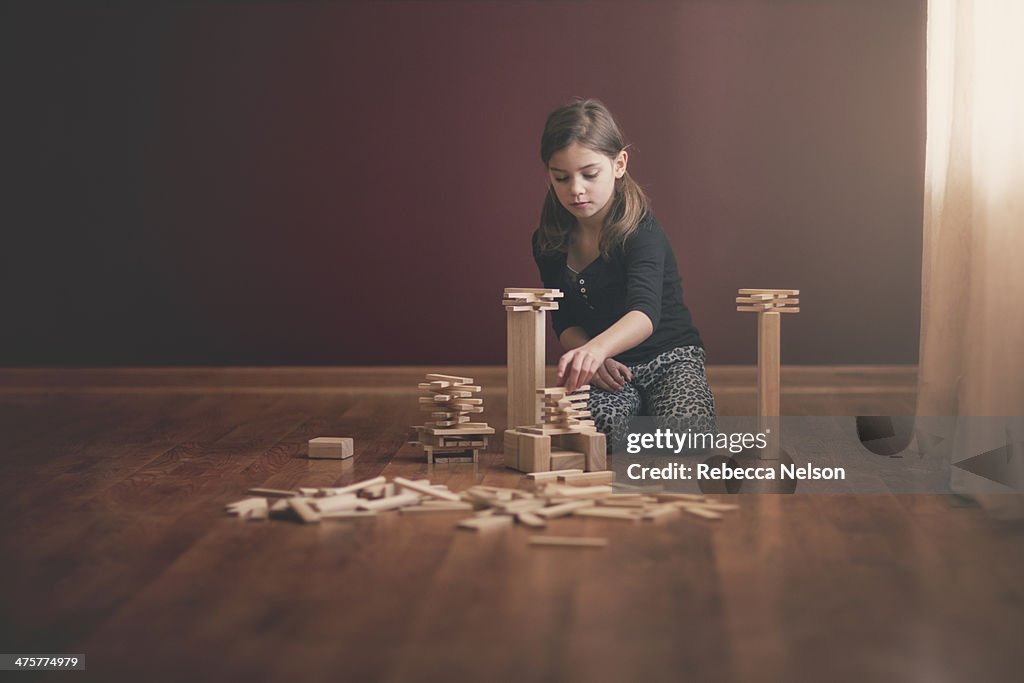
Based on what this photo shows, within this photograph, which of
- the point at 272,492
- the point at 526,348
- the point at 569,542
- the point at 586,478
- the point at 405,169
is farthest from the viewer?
the point at 405,169

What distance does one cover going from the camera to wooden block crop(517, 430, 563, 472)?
2111 mm

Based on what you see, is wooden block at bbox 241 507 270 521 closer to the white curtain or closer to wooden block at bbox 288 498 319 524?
wooden block at bbox 288 498 319 524

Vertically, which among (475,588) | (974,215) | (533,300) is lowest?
(475,588)

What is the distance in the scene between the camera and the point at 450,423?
2.29 m

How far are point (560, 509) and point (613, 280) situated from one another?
81 centimetres

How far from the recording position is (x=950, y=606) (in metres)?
1.32

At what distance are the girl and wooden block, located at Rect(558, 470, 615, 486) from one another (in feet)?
0.65

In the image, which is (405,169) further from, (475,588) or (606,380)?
(475,588)

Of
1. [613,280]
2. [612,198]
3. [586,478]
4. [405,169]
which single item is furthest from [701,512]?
[405,169]

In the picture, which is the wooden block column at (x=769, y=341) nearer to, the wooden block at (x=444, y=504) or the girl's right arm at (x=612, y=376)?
the girl's right arm at (x=612, y=376)

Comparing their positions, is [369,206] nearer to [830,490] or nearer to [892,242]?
[892,242]

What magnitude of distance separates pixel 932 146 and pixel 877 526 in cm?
79

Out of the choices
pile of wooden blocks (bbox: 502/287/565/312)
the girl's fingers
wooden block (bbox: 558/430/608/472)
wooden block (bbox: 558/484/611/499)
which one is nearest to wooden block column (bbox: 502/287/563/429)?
pile of wooden blocks (bbox: 502/287/565/312)

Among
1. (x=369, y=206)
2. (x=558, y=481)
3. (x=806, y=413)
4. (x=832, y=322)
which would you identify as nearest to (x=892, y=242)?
(x=832, y=322)
